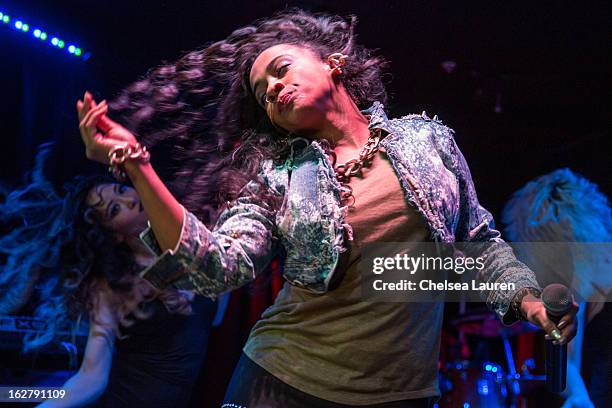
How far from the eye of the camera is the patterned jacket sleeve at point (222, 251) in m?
0.84

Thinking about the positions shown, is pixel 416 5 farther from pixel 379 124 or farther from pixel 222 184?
pixel 222 184

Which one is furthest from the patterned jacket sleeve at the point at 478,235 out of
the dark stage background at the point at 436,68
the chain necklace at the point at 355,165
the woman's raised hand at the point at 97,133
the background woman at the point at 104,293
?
the background woman at the point at 104,293

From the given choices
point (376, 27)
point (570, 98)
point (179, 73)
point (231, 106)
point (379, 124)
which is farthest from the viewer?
point (570, 98)

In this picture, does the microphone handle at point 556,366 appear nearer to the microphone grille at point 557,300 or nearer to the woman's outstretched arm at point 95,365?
the microphone grille at point 557,300

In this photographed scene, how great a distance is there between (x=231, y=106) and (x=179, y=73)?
0.19 metres

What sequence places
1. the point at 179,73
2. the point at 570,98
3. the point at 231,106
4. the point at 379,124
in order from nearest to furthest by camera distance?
the point at 379,124 < the point at 231,106 < the point at 179,73 < the point at 570,98

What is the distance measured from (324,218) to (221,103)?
1.38 ft

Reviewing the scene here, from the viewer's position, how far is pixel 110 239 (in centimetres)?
202

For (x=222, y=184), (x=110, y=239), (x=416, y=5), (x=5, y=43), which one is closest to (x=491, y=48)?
(x=416, y=5)

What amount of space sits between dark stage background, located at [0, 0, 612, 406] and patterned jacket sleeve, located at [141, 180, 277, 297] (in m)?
0.84

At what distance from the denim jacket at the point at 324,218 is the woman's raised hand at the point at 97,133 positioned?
0.17m

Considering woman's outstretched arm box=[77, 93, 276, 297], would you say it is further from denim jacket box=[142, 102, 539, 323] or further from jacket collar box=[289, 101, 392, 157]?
jacket collar box=[289, 101, 392, 157]

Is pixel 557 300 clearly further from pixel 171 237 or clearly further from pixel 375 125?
pixel 171 237

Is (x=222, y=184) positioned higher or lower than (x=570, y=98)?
lower
